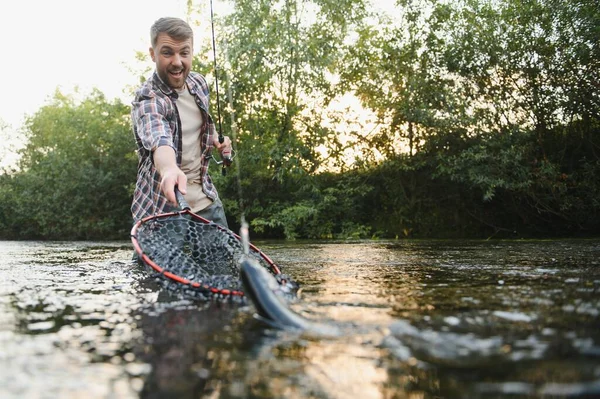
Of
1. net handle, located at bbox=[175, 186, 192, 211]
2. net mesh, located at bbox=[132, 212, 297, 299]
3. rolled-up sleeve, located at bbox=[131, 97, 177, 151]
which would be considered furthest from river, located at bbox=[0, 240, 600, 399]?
rolled-up sleeve, located at bbox=[131, 97, 177, 151]

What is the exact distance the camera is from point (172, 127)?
3.90 meters

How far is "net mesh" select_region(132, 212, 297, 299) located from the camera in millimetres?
2414

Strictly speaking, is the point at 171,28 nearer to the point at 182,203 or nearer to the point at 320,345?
the point at 182,203

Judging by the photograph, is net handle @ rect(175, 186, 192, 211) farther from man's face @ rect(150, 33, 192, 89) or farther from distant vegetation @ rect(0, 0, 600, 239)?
distant vegetation @ rect(0, 0, 600, 239)

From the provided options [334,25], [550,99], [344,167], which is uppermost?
[334,25]

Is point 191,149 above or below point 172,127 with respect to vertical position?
below

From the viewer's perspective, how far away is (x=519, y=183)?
11672 millimetres

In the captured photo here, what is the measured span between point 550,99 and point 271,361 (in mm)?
12344

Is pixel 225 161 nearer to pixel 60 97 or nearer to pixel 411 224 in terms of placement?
pixel 411 224

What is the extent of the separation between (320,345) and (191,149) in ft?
9.17

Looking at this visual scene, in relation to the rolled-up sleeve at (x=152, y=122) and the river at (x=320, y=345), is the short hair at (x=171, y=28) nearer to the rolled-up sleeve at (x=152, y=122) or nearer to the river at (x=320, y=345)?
the rolled-up sleeve at (x=152, y=122)

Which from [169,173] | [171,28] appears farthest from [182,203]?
[171,28]

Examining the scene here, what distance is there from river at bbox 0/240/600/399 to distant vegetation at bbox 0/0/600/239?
10145 mm

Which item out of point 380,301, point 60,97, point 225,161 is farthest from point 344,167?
point 60,97
